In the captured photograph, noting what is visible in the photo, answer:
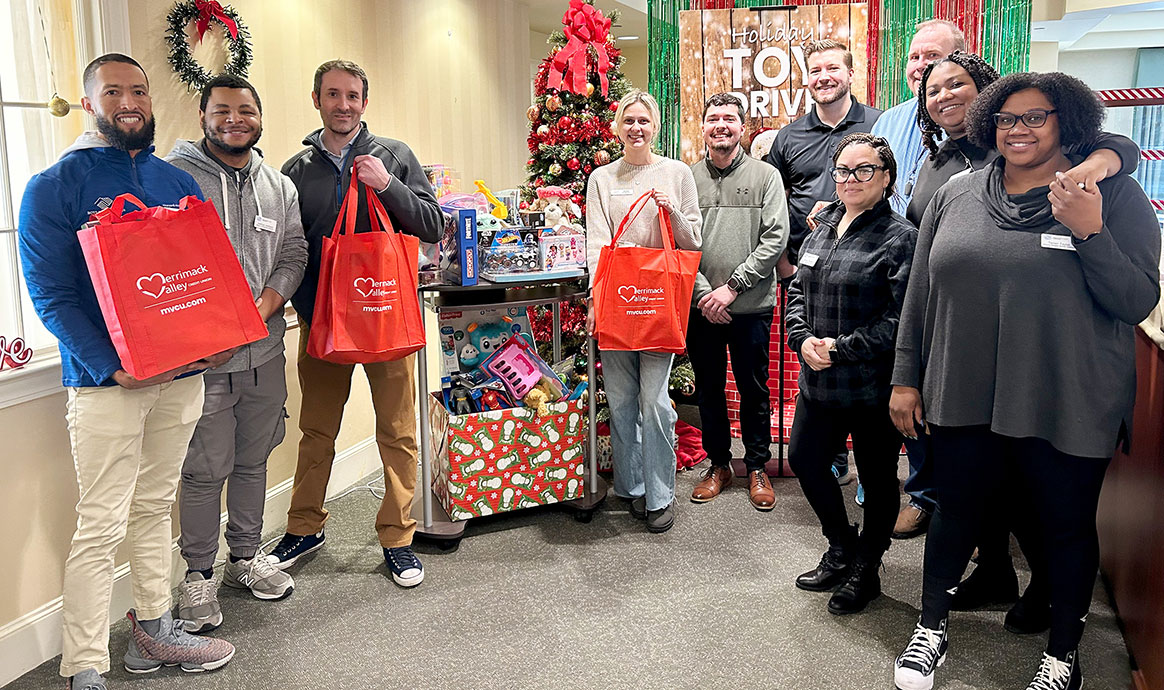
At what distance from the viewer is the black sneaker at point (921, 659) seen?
2.29 meters

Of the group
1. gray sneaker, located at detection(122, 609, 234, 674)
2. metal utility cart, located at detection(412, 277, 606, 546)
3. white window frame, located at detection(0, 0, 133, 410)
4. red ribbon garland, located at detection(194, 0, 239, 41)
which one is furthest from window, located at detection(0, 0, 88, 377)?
metal utility cart, located at detection(412, 277, 606, 546)

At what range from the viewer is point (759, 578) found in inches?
118

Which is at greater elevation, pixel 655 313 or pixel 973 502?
pixel 655 313

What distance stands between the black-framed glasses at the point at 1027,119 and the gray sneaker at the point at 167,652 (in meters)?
2.40

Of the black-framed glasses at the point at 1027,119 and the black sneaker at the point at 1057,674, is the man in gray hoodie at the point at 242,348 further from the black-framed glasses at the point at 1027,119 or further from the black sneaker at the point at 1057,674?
the black sneaker at the point at 1057,674

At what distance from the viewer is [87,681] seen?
2246mm

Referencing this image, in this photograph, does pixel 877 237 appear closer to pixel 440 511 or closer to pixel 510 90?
pixel 440 511

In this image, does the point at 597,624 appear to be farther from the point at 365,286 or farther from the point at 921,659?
the point at 365,286

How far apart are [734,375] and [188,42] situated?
7.70ft

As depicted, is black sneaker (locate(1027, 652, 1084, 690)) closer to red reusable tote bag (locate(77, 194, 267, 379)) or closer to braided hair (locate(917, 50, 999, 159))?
braided hair (locate(917, 50, 999, 159))

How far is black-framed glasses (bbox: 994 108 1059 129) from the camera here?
1986mm

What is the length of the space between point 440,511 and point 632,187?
141 centimetres

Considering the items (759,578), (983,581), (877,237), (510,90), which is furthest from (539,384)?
(510,90)

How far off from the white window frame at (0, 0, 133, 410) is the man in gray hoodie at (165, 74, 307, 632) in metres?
0.36
